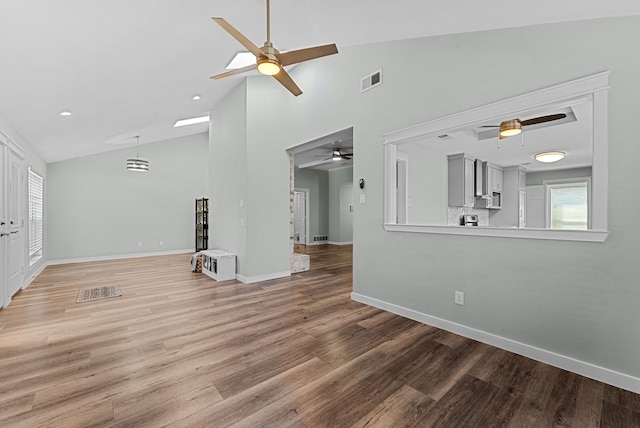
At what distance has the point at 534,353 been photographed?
229 centimetres

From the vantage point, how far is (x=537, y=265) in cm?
229

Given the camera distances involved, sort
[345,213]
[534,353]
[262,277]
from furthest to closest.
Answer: [345,213], [262,277], [534,353]

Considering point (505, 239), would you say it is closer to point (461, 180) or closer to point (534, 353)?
point (534, 353)

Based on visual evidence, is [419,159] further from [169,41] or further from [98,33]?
[98,33]

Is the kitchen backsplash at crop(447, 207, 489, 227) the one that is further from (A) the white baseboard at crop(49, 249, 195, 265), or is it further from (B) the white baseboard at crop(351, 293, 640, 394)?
(A) the white baseboard at crop(49, 249, 195, 265)

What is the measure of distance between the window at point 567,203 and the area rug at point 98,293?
33.0 feet

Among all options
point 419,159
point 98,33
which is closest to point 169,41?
point 98,33

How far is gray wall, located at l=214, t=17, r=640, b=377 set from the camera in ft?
6.26

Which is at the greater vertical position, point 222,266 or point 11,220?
point 11,220

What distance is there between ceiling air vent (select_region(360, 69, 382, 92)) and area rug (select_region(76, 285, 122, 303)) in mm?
4569

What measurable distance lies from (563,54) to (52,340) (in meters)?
5.03

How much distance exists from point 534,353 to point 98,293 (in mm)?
5426

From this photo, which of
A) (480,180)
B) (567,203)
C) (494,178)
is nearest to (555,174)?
(567,203)

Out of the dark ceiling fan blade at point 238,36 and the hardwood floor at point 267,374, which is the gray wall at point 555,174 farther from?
the dark ceiling fan blade at point 238,36
